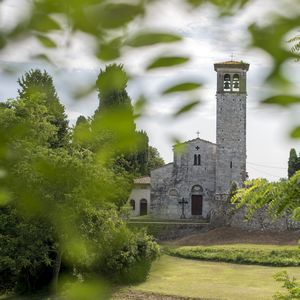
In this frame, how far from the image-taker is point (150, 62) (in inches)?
46.4

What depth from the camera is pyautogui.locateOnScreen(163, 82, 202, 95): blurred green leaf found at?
1.21 m

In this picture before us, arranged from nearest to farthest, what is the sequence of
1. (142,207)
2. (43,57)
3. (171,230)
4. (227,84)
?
(43,57) → (171,230) → (227,84) → (142,207)

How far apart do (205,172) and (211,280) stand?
19.2 meters

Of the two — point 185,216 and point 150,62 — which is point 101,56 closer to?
point 150,62

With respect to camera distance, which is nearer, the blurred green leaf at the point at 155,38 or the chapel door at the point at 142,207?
the blurred green leaf at the point at 155,38

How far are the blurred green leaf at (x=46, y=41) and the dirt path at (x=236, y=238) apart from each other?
29.7m

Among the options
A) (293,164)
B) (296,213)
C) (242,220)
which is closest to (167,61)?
(296,213)

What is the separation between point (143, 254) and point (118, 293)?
3079 mm

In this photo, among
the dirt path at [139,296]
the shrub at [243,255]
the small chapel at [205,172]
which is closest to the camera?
the dirt path at [139,296]

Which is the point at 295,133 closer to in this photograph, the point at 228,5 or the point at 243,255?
the point at 228,5

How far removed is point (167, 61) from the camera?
1184mm

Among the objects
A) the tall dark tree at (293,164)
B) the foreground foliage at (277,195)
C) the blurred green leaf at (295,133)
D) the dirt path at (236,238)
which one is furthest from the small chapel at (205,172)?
the blurred green leaf at (295,133)

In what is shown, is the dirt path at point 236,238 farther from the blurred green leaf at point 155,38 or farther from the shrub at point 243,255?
the blurred green leaf at point 155,38

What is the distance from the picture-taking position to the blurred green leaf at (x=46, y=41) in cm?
132
